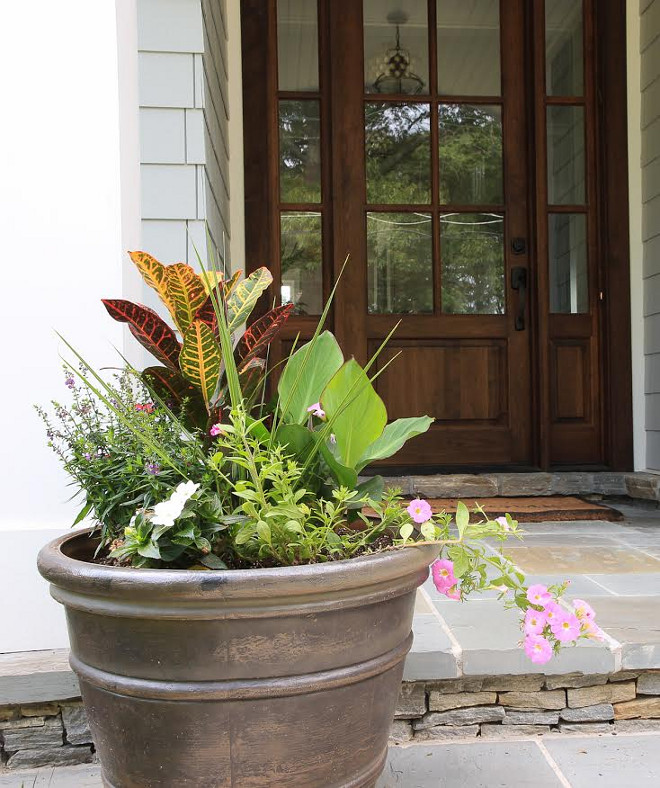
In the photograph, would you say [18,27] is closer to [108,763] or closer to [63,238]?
[63,238]

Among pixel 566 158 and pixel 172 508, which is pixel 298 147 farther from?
pixel 172 508

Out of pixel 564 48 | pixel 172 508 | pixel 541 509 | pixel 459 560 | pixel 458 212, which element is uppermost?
pixel 564 48

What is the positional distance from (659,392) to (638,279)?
0.52 metres

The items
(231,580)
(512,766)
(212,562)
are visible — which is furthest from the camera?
(512,766)

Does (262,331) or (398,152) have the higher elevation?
(398,152)

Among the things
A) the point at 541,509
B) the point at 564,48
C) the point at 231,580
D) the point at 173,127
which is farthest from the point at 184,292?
the point at 564,48

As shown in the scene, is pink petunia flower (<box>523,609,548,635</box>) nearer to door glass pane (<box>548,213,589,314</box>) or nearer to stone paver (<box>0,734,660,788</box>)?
stone paver (<box>0,734,660,788</box>)

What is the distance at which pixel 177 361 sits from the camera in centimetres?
106

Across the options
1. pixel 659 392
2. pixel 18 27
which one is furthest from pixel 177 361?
pixel 659 392

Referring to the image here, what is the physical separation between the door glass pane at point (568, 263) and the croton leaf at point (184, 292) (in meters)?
2.48

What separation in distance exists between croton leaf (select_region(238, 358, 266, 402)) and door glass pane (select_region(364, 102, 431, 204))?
221cm

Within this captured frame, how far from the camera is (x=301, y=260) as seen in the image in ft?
10.2

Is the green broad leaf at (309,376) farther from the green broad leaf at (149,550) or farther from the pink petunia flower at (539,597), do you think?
the pink petunia flower at (539,597)

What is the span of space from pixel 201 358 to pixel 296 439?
7.0 inches
